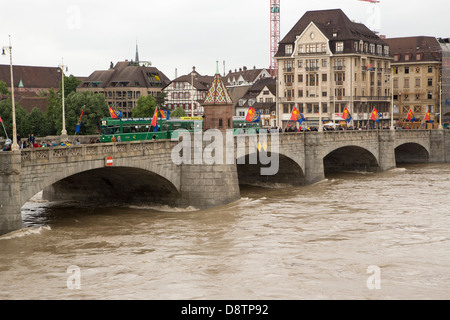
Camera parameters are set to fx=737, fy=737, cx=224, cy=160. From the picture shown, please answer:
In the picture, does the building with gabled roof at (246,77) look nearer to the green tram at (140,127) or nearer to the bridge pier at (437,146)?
the bridge pier at (437,146)

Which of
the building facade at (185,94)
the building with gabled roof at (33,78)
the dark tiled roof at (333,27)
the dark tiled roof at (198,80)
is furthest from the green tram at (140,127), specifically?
the building with gabled roof at (33,78)

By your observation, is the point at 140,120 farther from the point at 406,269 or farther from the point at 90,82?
the point at 90,82

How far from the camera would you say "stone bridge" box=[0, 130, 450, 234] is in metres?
36.0

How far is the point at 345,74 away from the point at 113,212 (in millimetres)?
70846

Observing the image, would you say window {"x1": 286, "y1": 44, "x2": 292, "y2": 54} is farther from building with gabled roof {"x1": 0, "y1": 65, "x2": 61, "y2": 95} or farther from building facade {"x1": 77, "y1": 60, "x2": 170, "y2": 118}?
building with gabled roof {"x1": 0, "y1": 65, "x2": 61, "y2": 95}

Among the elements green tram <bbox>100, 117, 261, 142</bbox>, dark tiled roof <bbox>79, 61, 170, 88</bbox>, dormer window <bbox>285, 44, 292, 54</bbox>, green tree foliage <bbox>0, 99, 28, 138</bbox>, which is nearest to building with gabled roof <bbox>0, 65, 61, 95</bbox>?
dark tiled roof <bbox>79, 61, 170, 88</bbox>

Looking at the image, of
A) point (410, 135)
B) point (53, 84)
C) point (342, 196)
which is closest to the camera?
point (342, 196)

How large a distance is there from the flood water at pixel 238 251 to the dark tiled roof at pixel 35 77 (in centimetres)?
11733

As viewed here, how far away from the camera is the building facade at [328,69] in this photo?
11144 cm

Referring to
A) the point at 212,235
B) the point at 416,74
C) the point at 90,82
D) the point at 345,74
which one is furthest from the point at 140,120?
the point at 90,82

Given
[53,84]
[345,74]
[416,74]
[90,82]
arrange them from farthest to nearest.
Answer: [53,84], [90,82], [416,74], [345,74]

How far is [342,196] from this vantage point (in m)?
55.4

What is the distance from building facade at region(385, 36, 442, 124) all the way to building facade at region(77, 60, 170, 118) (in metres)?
46.9

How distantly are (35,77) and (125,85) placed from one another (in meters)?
33.1
